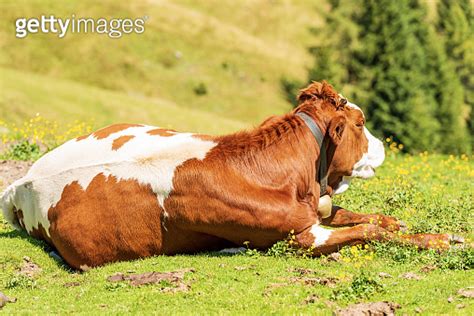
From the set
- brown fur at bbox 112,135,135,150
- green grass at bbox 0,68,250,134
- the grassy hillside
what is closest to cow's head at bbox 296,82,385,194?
brown fur at bbox 112,135,135,150

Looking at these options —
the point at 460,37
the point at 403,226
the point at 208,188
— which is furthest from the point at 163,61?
the point at 208,188

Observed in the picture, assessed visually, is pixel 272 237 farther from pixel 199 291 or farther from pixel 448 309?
pixel 448 309

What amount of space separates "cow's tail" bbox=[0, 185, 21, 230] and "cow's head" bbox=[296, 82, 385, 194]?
16.7 feet

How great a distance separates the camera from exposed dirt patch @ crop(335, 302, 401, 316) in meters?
7.61

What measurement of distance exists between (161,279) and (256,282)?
4.04 ft

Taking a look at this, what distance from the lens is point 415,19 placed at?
86875 millimetres

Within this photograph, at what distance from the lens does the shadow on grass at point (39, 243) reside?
11.1 metres

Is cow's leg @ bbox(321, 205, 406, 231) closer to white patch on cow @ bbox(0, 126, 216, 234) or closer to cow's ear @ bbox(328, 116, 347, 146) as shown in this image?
cow's ear @ bbox(328, 116, 347, 146)

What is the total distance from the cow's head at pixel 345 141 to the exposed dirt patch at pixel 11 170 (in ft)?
Answer: 25.5

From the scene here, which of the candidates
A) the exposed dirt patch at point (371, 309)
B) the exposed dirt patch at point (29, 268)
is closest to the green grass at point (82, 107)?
the exposed dirt patch at point (29, 268)

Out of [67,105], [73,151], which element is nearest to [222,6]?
[67,105]

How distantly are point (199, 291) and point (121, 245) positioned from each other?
234cm

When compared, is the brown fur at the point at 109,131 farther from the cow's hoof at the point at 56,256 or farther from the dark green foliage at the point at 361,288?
the dark green foliage at the point at 361,288

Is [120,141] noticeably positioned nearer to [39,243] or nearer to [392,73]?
[39,243]
